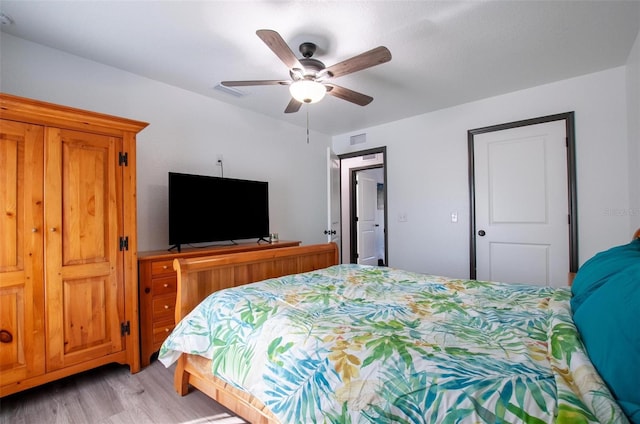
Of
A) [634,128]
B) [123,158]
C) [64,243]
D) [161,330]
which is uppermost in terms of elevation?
[634,128]

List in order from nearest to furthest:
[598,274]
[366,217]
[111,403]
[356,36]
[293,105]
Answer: [598,274], [111,403], [356,36], [293,105], [366,217]

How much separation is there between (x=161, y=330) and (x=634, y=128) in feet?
14.0

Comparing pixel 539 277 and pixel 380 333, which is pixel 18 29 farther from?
pixel 539 277

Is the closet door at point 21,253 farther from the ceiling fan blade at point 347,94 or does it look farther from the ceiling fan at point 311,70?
the ceiling fan blade at point 347,94

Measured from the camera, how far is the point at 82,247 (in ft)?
6.64

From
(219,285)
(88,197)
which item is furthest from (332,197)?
(88,197)

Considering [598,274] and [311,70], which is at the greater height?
[311,70]

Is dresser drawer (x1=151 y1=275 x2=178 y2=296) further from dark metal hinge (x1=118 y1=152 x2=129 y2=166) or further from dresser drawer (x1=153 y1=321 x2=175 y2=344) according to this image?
dark metal hinge (x1=118 y1=152 x2=129 y2=166)

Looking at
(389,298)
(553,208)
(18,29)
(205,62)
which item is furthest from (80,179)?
(553,208)

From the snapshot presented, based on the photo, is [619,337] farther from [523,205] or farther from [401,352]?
[523,205]

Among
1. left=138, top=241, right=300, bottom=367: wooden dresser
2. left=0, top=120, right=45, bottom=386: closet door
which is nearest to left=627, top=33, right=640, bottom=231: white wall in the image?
left=138, top=241, right=300, bottom=367: wooden dresser

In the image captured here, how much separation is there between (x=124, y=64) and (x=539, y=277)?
4.52m

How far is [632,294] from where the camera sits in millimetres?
734

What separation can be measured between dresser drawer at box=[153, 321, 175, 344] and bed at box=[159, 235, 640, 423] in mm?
712
